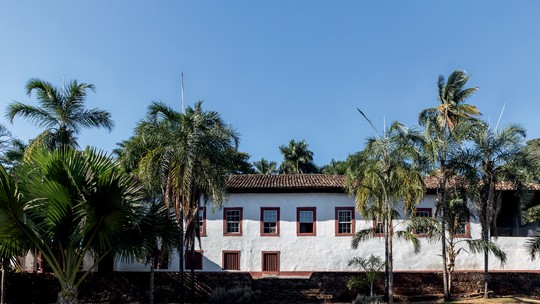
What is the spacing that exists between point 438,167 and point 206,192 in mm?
10244

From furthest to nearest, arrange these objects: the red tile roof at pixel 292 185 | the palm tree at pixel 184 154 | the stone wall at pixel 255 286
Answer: the red tile roof at pixel 292 185, the stone wall at pixel 255 286, the palm tree at pixel 184 154

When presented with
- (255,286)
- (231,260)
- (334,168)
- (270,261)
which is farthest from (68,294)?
(334,168)

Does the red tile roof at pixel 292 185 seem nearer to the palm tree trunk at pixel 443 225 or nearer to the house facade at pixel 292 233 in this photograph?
the house facade at pixel 292 233

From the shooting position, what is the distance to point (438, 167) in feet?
71.2

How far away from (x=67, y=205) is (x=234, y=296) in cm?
1148

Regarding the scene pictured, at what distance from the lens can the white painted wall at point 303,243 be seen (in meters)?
27.0

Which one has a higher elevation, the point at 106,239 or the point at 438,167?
the point at 438,167

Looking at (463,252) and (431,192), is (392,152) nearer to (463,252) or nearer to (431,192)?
(431,192)

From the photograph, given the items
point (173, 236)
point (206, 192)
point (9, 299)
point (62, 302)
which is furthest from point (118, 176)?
point (9, 299)

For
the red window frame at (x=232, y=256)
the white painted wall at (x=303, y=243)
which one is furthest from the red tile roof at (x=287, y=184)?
the red window frame at (x=232, y=256)

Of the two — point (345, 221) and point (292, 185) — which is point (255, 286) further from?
point (345, 221)

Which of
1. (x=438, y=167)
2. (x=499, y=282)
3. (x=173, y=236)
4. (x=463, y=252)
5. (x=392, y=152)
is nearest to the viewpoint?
(x=173, y=236)

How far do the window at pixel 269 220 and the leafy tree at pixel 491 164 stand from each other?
10.8m

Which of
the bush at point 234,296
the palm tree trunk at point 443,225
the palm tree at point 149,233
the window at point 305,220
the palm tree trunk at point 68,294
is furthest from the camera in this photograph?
the window at point 305,220
